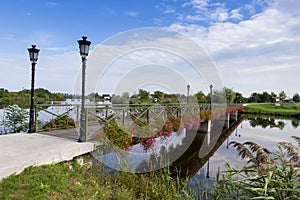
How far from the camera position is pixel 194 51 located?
711 centimetres

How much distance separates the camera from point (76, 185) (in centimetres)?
324

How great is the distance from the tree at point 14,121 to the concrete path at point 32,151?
1.39 m

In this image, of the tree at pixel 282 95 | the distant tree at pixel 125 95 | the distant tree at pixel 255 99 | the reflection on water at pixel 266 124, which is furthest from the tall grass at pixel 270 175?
the tree at pixel 282 95

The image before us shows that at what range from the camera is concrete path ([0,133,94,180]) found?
338 cm

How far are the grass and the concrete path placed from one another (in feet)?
0.52

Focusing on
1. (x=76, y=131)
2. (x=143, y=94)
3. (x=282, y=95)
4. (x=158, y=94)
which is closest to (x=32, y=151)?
(x=76, y=131)

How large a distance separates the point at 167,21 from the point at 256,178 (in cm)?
771

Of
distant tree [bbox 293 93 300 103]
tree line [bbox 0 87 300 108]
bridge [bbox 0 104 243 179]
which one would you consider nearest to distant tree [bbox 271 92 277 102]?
distant tree [bbox 293 93 300 103]

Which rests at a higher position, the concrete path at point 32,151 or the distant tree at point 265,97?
the distant tree at point 265,97

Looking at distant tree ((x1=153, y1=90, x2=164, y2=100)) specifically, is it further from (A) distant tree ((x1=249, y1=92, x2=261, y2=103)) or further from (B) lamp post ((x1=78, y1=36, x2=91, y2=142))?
(A) distant tree ((x1=249, y1=92, x2=261, y2=103))

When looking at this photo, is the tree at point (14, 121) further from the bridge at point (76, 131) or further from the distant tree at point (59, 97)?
the distant tree at point (59, 97)

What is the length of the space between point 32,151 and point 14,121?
11.9 feet

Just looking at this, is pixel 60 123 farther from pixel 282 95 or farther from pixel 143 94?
pixel 282 95

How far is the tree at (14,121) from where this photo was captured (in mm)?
6828
